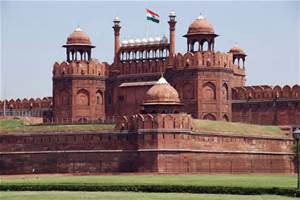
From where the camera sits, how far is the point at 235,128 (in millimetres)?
68625

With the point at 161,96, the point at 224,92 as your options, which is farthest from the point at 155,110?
the point at 224,92

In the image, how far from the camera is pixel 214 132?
65562mm

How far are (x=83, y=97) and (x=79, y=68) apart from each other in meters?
2.44

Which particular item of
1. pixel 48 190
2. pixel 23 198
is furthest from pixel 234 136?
pixel 23 198

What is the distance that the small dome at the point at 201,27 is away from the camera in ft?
242

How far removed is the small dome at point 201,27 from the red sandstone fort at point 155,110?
8 centimetres

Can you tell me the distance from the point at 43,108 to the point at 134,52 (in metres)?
11.8

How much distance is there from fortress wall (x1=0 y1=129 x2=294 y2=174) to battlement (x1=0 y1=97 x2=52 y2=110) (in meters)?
18.0

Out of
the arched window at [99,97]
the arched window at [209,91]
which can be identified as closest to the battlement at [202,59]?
the arched window at [209,91]

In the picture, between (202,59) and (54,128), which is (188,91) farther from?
(54,128)

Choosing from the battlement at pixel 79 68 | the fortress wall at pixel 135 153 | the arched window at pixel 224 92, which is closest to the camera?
the fortress wall at pixel 135 153

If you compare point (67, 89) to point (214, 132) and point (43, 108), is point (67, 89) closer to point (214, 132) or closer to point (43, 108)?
point (43, 108)

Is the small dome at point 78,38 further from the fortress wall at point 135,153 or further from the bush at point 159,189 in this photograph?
the bush at point 159,189

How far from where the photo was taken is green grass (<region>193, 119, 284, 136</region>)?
6594 cm
